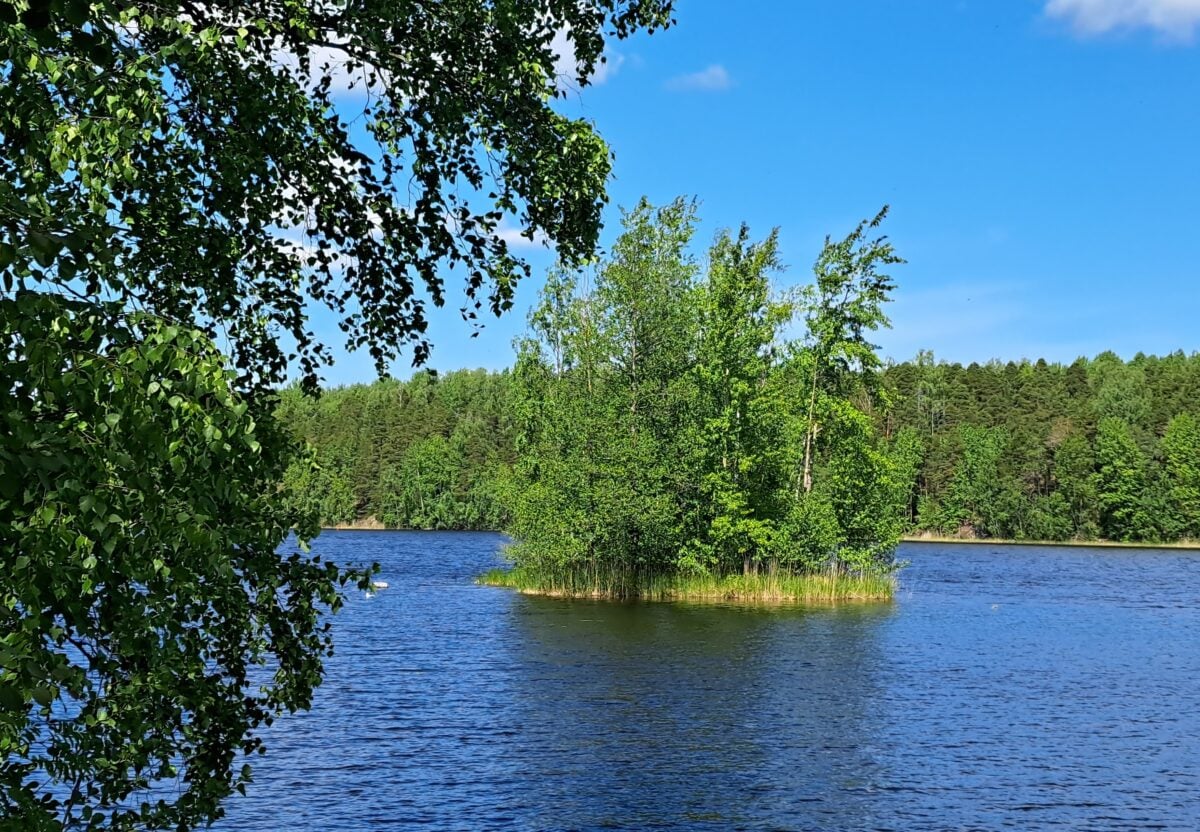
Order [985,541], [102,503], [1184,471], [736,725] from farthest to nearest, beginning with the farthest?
[985,541]
[1184,471]
[736,725]
[102,503]

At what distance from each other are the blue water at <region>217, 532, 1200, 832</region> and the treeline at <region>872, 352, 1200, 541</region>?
71505 millimetres

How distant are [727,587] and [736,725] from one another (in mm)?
24769

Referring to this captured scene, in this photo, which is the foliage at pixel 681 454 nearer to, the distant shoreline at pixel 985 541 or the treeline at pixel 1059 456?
the distant shoreline at pixel 985 541

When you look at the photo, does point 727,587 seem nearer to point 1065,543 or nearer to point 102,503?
point 102,503

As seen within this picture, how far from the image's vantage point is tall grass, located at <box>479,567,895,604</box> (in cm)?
4728

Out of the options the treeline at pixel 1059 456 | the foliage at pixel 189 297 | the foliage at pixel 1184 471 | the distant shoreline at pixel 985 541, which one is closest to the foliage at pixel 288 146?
the foliage at pixel 189 297

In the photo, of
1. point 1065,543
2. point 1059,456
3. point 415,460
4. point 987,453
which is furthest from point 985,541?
point 415,460

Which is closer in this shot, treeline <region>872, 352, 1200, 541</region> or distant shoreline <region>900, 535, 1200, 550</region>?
distant shoreline <region>900, 535, 1200, 550</region>

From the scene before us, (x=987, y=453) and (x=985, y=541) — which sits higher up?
(x=987, y=453)

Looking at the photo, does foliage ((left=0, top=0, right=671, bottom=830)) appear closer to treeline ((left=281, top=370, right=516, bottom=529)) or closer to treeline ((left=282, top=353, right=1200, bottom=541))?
treeline ((left=282, top=353, right=1200, bottom=541))

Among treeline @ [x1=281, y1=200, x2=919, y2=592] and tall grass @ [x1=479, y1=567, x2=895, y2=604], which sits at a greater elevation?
treeline @ [x1=281, y1=200, x2=919, y2=592]

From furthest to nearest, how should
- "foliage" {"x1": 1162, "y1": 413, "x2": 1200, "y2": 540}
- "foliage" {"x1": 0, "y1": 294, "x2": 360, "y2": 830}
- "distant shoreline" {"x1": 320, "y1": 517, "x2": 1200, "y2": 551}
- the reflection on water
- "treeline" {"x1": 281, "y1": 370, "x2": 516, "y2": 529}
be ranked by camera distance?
"treeline" {"x1": 281, "y1": 370, "x2": 516, "y2": 529} → "distant shoreline" {"x1": 320, "y1": 517, "x2": 1200, "y2": 551} → "foliage" {"x1": 1162, "y1": 413, "x2": 1200, "y2": 540} → the reflection on water → "foliage" {"x1": 0, "y1": 294, "x2": 360, "y2": 830}

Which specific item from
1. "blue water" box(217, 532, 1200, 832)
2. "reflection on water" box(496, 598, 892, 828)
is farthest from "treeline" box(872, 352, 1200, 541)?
"reflection on water" box(496, 598, 892, 828)

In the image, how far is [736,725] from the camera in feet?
74.5
